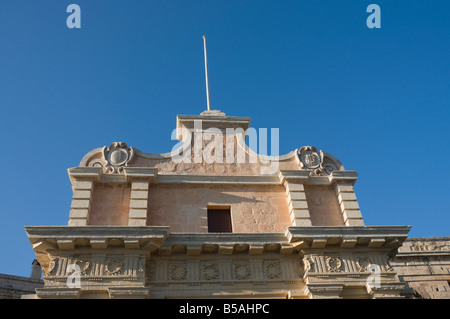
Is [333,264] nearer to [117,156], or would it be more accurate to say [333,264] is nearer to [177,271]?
[177,271]

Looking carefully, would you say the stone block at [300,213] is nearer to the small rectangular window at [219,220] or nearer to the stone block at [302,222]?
the stone block at [302,222]

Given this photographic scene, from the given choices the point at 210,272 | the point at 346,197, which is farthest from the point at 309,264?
the point at 346,197

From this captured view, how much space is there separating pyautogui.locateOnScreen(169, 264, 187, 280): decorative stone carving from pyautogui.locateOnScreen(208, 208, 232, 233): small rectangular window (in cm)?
186

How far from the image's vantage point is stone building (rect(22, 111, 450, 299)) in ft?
43.1

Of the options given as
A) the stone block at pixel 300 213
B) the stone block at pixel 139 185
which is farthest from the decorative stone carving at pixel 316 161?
the stone block at pixel 139 185

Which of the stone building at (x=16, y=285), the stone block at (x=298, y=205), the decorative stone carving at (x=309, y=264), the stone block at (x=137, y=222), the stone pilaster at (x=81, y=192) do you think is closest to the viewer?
the decorative stone carving at (x=309, y=264)

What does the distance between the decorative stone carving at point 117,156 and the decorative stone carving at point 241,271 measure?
5.61 metres

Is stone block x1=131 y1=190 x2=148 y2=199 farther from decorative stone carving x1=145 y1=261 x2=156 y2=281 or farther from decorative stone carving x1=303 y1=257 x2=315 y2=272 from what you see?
decorative stone carving x1=303 y1=257 x2=315 y2=272

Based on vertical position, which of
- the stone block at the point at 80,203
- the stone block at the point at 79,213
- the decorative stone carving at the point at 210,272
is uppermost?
the stone block at the point at 80,203

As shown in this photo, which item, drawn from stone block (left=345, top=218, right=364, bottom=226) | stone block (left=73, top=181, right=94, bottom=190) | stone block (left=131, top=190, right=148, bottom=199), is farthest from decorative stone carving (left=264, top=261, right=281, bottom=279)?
stone block (left=73, top=181, right=94, bottom=190)

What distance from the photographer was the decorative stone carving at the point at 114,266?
42.9ft
